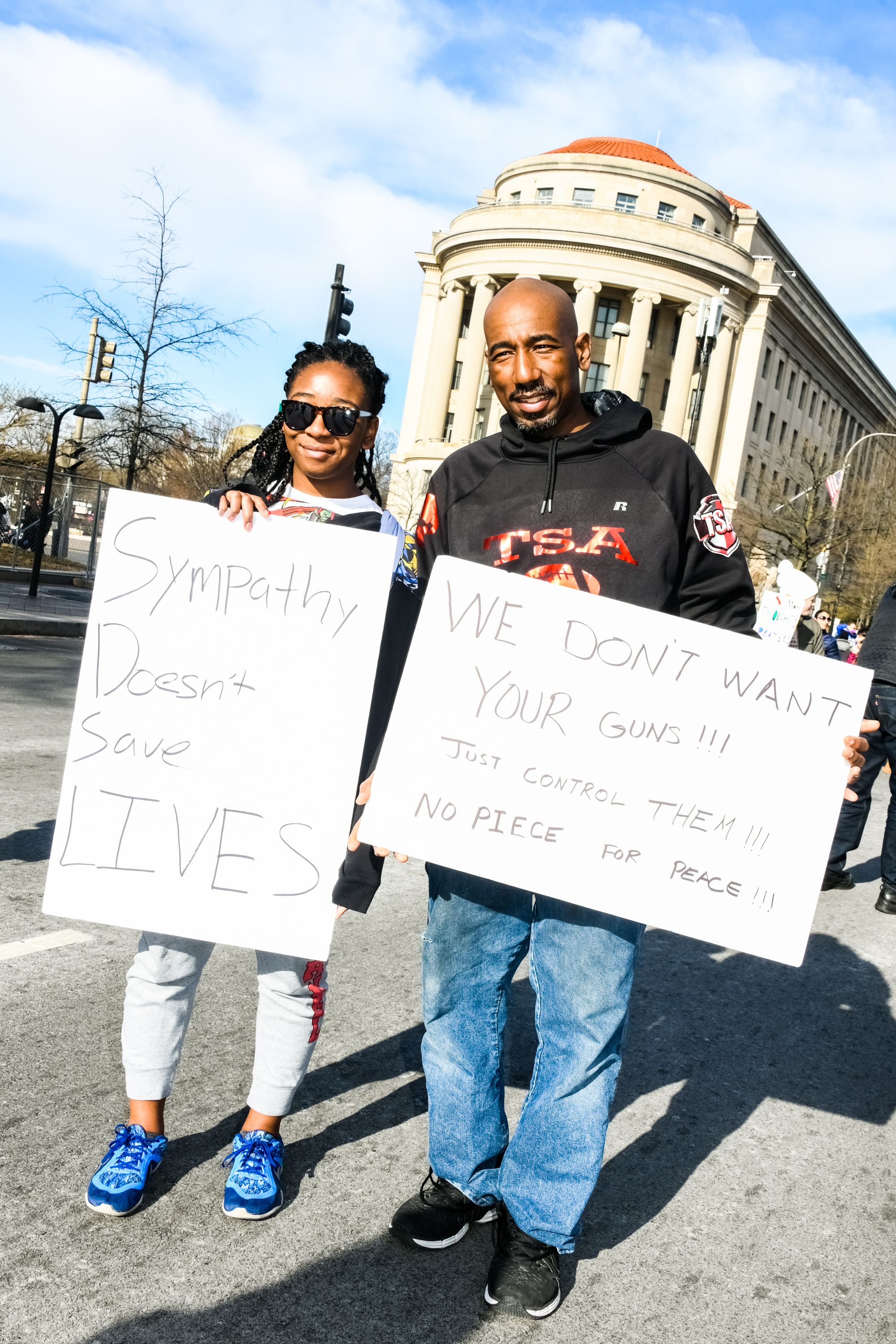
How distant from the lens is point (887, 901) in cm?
632

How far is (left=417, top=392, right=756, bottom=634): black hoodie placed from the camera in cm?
233

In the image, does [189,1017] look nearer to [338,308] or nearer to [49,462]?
[338,308]

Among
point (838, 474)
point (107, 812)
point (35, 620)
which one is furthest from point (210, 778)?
point (838, 474)

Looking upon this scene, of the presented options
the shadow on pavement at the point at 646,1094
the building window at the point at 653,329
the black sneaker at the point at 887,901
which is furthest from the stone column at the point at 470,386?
the shadow on pavement at the point at 646,1094

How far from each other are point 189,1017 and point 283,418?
1.42 m

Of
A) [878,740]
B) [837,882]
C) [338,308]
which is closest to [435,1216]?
[837,882]

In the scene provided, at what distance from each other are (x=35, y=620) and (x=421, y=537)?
45.7 ft

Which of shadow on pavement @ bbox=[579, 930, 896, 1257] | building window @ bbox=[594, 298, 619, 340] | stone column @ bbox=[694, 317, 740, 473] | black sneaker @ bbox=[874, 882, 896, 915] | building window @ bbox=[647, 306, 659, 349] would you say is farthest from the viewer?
stone column @ bbox=[694, 317, 740, 473]

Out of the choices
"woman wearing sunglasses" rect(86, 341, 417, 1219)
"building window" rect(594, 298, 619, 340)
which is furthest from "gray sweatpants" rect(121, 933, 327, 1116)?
"building window" rect(594, 298, 619, 340)

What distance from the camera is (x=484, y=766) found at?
233 cm

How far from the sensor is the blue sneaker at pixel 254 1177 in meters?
2.45

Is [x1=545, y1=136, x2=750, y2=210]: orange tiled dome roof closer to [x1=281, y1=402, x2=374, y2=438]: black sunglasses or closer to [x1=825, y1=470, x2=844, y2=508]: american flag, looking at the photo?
[x1=825, y1=470, x2=844, y2=508]: american flag

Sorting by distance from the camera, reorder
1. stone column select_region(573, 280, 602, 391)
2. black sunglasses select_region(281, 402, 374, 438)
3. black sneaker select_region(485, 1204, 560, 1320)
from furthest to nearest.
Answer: stone column select_region(573, 280, 602, 391)
black sunglasses select_region(281, 402, 374, 438)
black sneaker select_region(485, 1204, 560, 1320)

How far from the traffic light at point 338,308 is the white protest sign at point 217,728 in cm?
1036
